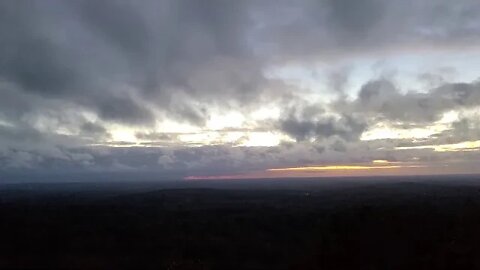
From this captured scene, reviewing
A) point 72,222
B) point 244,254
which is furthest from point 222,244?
point 72,222

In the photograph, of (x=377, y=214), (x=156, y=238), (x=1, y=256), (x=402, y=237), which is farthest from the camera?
(x=156, y=238)

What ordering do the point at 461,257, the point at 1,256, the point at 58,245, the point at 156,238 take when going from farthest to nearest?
the point at 156,238
the point at 58,245
the point at 1,256
the point at 461,257

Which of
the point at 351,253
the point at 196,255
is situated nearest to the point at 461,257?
the point at 351,253

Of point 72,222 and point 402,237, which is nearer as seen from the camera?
point 402,237

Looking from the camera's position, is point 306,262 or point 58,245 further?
point 58,245

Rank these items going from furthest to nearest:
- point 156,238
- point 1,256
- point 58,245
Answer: point 156,238 → point 58,245 → point 1,256

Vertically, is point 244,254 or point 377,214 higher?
point 377,214

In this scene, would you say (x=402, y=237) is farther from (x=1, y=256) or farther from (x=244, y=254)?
(x=1, y=256)

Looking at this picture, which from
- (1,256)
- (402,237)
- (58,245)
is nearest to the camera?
(402,237)

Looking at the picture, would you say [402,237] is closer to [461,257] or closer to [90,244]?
[461,257]
